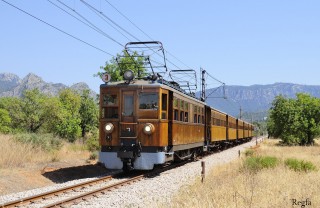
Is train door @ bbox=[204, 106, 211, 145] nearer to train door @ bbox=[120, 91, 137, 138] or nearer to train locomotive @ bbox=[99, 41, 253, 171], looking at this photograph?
train locomotive @ bbox=[99, 41, 253, 171]

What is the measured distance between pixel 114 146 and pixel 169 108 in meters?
2.49

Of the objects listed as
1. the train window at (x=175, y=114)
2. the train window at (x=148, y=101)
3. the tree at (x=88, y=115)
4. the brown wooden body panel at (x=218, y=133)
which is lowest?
the brown wooden body panel at (x=218, y=133)

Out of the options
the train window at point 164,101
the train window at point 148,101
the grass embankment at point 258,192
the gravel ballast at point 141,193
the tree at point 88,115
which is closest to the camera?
the grass embankment at point 258,192

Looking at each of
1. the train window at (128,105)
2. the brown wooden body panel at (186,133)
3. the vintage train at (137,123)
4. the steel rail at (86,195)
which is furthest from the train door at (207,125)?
the steel rail at (86,195)

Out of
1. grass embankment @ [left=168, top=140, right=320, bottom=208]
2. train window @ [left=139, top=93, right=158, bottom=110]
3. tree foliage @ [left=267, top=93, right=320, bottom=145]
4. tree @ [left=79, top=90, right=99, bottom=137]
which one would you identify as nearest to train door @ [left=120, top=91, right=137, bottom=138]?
train window @ [left=139, top=93, right=158, bottom=110]

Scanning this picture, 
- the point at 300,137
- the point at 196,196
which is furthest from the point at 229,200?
the point at 300,137

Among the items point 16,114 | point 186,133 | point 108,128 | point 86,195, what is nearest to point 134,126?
point 108,128

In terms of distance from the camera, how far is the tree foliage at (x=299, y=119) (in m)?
47.2

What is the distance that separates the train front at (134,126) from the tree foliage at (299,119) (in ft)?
117

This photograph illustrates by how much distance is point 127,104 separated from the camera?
1499 centimetres

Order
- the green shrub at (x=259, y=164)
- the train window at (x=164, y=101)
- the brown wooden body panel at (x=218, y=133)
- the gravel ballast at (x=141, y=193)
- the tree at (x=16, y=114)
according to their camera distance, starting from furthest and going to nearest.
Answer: the tree at (x=16, y=114) < the brown wooden body panel at (x=218, y=133) < the green shrub at (x=259, y=164) < the train window at (x=164, y=101) < the gravel ballast at (x=141, y=193)

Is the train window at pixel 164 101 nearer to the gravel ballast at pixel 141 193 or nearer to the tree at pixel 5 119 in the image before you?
the gravel ballast at pixel 141 193

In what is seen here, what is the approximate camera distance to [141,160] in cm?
1458

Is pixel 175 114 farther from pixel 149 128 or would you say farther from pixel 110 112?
pixel 110 112
